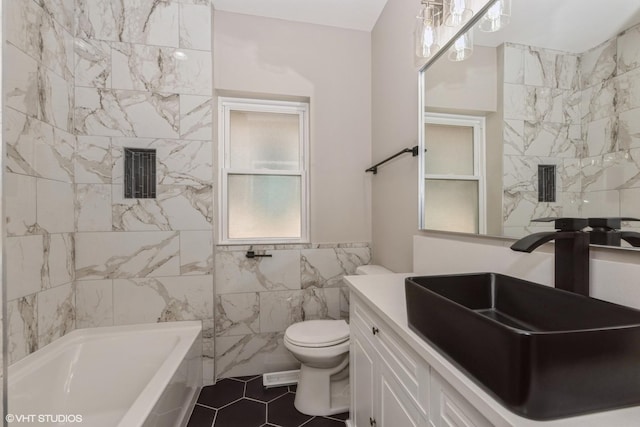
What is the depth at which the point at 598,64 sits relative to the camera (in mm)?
743

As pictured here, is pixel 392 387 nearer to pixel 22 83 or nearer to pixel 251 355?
pixel 251 355

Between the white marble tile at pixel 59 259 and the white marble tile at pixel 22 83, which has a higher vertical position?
the white marble tile at pixel 22 83

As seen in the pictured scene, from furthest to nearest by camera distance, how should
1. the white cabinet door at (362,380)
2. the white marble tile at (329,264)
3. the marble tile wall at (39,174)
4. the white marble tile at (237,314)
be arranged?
the white marble tile at (329,264)
the white marble tile at (237,314)
the marble tile wall at (39,174)
the white cabinet door at (362,380)

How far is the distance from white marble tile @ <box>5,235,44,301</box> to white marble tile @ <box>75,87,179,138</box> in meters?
0.78

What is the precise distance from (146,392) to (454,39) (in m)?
2.13

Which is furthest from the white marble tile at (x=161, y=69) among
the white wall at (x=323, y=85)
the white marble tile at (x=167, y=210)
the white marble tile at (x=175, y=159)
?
the white marble tile at (x=167, y=210)

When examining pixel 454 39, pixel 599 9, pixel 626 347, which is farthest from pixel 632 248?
pixel 454 39

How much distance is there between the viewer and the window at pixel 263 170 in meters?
2.19

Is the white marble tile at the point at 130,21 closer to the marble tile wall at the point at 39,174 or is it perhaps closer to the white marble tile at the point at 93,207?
the marble tile wall at the point at 39,174

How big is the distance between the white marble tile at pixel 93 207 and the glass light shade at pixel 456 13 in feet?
7.31

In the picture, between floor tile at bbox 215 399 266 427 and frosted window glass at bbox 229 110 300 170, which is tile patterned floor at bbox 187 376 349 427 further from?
frosted window glass at bbox 229 110 300 170

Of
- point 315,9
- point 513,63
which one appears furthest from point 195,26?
point 513,63

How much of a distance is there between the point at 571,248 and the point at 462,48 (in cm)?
100

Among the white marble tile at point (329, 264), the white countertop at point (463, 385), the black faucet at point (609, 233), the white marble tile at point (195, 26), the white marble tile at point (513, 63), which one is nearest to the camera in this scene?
the white countertop at point (463, 385)
